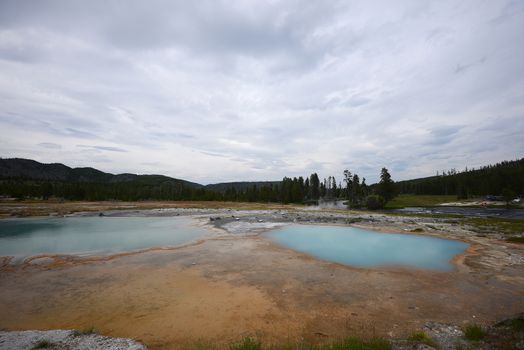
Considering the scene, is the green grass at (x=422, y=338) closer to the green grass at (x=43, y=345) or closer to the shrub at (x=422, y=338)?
the shrub at (x=422, y=338)

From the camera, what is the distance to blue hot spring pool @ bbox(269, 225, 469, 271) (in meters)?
16.1

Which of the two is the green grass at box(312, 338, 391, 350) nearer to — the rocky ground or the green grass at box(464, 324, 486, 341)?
the green grass at box(464, 324, 486, 341)

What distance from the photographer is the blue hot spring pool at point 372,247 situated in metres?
16.1

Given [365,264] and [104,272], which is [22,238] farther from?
[365,264]

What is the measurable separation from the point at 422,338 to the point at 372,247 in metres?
14.7

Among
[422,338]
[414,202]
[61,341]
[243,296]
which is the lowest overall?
[243,296]

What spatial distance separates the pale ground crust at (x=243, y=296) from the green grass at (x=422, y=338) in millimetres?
567

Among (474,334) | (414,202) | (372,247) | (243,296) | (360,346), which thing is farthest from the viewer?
(414,202)

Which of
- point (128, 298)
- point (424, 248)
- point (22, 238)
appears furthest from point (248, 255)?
point (22, 238)

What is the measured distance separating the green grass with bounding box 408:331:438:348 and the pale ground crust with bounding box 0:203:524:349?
57cm

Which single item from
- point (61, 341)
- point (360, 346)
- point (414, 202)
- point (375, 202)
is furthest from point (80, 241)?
point (414, 202)

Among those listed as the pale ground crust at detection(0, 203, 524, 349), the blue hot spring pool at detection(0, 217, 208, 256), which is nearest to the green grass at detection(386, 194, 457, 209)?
the pale ground crust at detection(0, 203, 524, 349)

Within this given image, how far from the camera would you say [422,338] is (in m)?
6.69

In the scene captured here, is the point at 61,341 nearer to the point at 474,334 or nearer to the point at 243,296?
the point at 243,296
